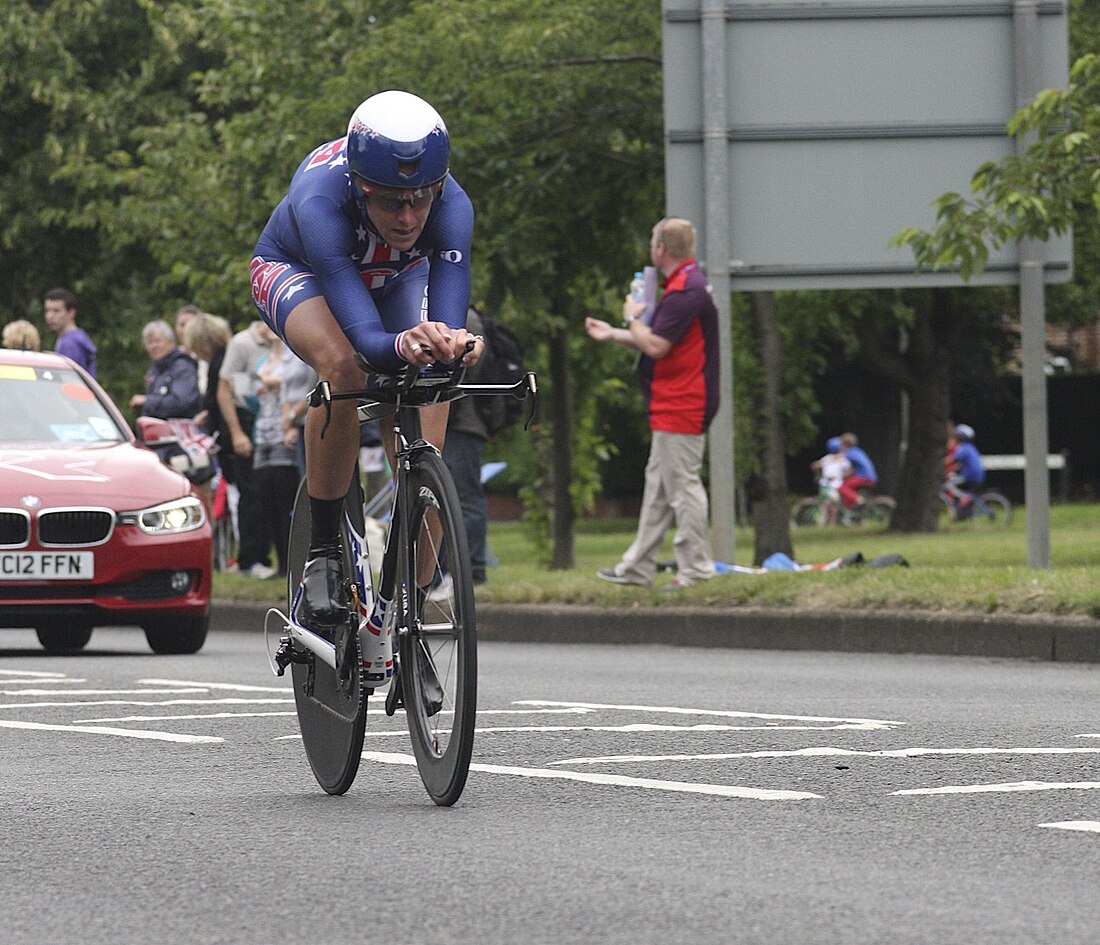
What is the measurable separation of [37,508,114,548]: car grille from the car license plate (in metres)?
0.06

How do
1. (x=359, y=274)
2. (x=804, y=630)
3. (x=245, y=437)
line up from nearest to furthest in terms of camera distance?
(x=359, y=274) < (x=804, y=630) < (x=245, y=437)

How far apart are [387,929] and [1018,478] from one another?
43764 millimetres

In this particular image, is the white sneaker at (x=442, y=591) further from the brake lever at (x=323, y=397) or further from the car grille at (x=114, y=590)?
the car grille at (x=114, y=590)

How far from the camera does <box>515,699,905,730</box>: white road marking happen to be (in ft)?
24.8

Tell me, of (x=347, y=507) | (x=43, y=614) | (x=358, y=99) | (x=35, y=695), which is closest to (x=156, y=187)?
(x=358, y=99)

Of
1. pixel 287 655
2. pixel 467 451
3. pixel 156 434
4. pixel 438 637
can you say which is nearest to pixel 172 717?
pixel 287 655

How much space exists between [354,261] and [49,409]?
6991 mm

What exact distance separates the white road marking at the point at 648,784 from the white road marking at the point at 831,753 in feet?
0.72

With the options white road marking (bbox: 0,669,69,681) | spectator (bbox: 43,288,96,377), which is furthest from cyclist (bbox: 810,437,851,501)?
white road marking (bbox: 0,669,69,681)

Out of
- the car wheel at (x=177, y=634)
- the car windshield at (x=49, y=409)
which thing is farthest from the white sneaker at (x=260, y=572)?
the car wheel at (x=177, y=634)

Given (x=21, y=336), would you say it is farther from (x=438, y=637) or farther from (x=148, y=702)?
(x=438, y=637)

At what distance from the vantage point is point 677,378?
13680 mm

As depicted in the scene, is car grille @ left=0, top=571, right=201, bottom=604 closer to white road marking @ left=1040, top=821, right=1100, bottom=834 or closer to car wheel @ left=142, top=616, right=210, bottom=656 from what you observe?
car wheel @ left=142, top=616, right=210, bottom=656

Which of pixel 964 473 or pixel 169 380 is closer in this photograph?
pixel 169 380
